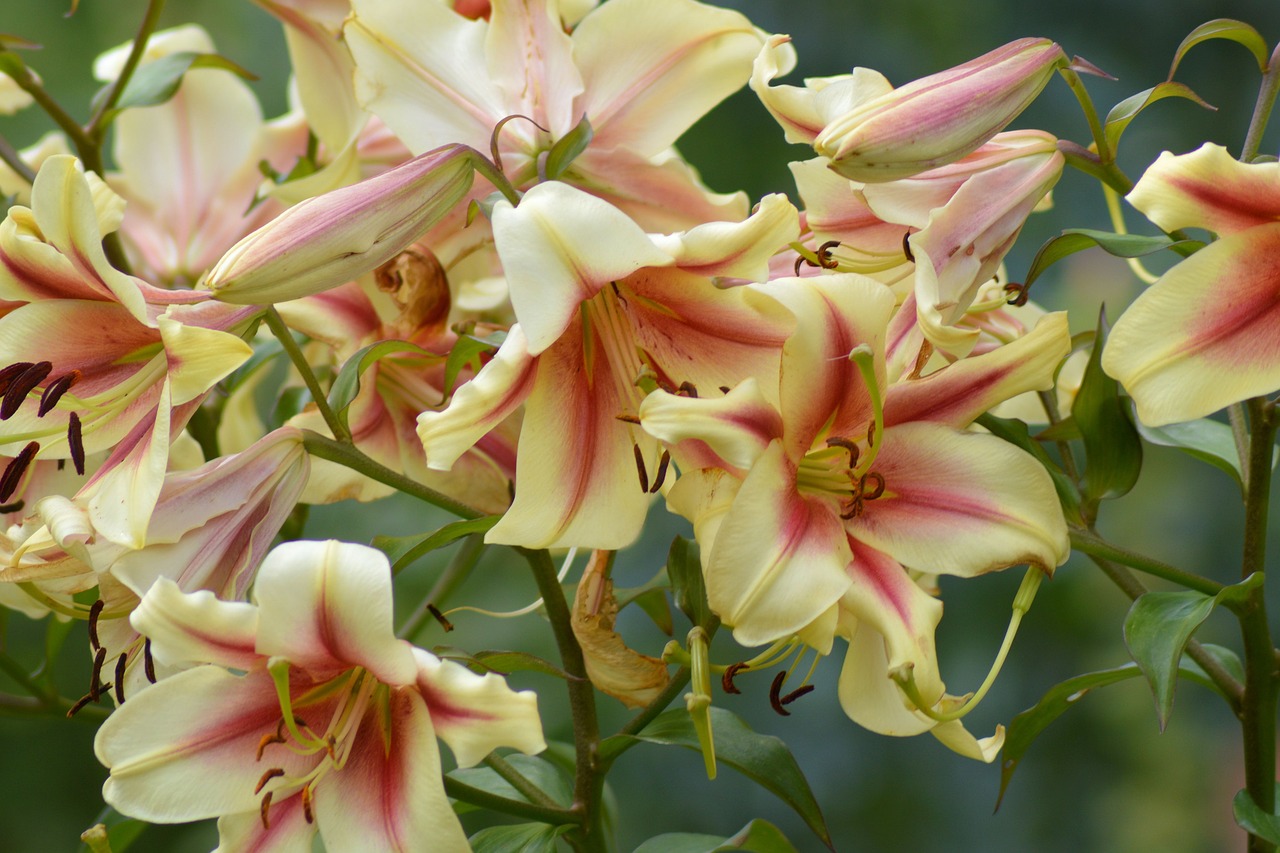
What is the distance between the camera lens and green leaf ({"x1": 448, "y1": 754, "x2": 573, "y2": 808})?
607 millimetres

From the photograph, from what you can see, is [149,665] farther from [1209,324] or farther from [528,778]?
[1209,324]

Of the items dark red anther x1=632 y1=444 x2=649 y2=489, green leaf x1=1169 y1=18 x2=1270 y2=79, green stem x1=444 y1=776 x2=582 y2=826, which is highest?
green leaf x1=1169 y1=18 x2=1270 y2=79

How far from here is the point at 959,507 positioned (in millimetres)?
454

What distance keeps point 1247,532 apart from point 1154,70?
1.03 metres

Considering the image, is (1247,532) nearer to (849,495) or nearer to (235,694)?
(849,495)

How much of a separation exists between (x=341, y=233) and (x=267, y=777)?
0.19m

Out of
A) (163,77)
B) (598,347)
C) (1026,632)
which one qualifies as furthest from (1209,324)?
(1026,632)

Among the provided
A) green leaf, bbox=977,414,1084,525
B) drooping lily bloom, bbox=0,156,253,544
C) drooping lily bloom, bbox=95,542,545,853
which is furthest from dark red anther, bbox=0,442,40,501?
green leaf, bbox=977,414,1084,525

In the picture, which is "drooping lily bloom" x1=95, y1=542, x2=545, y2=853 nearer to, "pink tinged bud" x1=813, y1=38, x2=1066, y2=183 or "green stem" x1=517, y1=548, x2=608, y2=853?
"green stem" x1=517, y1=548, x2=608, y2=853

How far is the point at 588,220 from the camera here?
1.35 feet

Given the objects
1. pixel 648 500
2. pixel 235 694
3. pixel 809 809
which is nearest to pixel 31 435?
pixel 235 694

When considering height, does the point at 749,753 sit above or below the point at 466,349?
below

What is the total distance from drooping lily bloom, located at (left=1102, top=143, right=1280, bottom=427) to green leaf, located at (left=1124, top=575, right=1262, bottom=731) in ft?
0.29

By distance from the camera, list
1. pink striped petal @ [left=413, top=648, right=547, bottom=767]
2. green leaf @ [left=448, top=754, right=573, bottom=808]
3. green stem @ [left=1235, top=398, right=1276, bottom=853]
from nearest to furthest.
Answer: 1. pink striped petal @ [left=413, top=648, right=547, bottom=767]
2. green stem @ [left=1235, top=398, right=1276, bottom=853]
3. green leaf @ [left=448, top=754, right=573, bottom=808]
